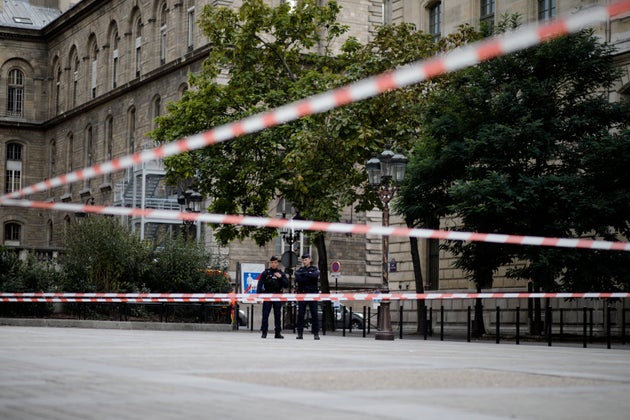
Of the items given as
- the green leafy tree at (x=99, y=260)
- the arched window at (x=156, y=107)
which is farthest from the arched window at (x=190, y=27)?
the green leafy tree at (x=99, y=260)

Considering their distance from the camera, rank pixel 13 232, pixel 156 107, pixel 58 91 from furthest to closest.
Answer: pixel 58 91
pixel 13 232
pixel 156 107

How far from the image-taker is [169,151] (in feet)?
34.2

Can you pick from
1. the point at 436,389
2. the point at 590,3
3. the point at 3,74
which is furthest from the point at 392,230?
the point at 3,74

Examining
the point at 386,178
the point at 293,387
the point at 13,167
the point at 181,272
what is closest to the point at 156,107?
the point at 13,167

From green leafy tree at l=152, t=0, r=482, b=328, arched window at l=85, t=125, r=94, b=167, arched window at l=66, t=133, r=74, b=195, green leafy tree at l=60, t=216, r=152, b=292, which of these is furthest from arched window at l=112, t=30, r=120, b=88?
green leafy tree at l=60, t=216, r=152, b=292

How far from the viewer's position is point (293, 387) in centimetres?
980

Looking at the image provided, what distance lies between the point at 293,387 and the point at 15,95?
74.4 meters

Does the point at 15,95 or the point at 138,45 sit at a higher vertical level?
the point at 138,45

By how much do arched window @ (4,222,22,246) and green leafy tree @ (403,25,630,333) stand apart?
52.7 m

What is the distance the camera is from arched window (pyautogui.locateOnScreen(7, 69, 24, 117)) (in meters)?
80.6

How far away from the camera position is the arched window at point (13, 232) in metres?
78.9

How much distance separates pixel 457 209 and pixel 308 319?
Answer: 13681 mm

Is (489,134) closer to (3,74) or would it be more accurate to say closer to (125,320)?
(125,320)

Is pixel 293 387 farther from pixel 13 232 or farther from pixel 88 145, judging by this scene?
pixel 13 232
